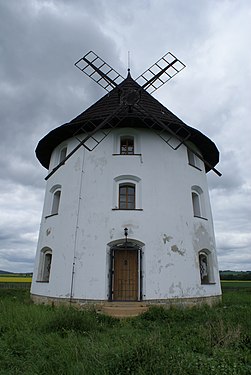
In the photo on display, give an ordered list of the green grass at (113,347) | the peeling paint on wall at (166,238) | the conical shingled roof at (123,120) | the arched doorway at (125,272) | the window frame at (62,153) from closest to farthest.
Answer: the green grass at (113,347)
the arched doorway at (125,272)
the peeling paint on wall at (166,238)
the conical shingled roof at (123,120)
the window frame at (62,153)

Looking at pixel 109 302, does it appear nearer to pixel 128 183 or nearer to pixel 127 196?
pixel 127 196

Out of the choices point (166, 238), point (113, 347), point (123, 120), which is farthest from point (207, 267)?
point (113, 347)

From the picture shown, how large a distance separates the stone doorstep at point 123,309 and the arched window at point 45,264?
142 inches

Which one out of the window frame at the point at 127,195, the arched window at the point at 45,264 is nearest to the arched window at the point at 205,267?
the window frame at the point at 127,195

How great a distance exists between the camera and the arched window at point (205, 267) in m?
12.1

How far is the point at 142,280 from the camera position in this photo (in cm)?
1016

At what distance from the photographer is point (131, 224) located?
1063 centimetres

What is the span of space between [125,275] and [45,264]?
3.98 metres

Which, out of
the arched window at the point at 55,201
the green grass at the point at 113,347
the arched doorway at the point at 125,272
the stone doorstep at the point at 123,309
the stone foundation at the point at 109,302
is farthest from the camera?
the arched window at the point at 55,201

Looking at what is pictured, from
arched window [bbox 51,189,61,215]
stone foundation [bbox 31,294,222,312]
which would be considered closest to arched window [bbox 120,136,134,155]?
arched window [bbox 51,189,61,215]

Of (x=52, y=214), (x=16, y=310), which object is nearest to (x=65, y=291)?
(x=16, y=310)

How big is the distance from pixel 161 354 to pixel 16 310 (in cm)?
563

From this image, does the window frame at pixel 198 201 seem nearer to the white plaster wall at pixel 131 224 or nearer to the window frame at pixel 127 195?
the white plaster wall at pixel 131 224

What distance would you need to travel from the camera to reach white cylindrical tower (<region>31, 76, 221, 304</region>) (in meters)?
10.3
